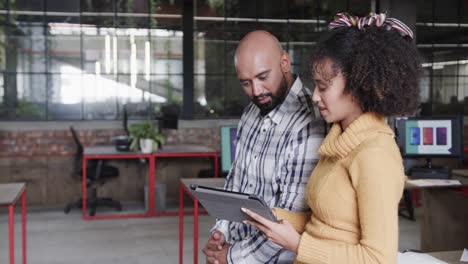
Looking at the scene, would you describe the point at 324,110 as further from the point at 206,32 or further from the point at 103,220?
the point at 206,32

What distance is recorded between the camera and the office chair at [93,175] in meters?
6.89

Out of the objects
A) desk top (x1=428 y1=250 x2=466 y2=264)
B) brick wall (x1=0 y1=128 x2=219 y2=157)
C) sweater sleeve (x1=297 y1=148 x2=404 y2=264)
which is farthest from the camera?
brick wall (x1=0 y1=128 x2=219 y2=157)

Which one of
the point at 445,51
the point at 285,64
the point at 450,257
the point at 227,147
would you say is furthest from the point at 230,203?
the point at 445,51

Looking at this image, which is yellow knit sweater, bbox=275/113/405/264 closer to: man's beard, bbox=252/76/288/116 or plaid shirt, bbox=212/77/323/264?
plaid shirt, bbox=212/77/323/264

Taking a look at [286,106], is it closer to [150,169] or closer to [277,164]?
[277,164]

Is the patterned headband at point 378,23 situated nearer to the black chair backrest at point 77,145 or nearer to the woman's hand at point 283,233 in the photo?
the woman's hand at point 283,233

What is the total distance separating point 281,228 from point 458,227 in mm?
3926

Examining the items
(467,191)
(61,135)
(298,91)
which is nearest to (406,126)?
(467,191)

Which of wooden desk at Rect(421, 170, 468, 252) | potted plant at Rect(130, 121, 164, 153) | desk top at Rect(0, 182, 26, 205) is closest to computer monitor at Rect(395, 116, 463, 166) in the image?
wooden desk at Rect(421, 170, 468, 252)

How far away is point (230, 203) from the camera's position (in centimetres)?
157

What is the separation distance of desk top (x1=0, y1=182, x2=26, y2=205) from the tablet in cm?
245

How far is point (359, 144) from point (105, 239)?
480 centimetres

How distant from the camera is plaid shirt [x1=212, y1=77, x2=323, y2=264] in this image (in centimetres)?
174

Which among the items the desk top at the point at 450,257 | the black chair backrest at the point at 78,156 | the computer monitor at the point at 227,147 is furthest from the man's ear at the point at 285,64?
the black chair backrest at the point at 78,156
